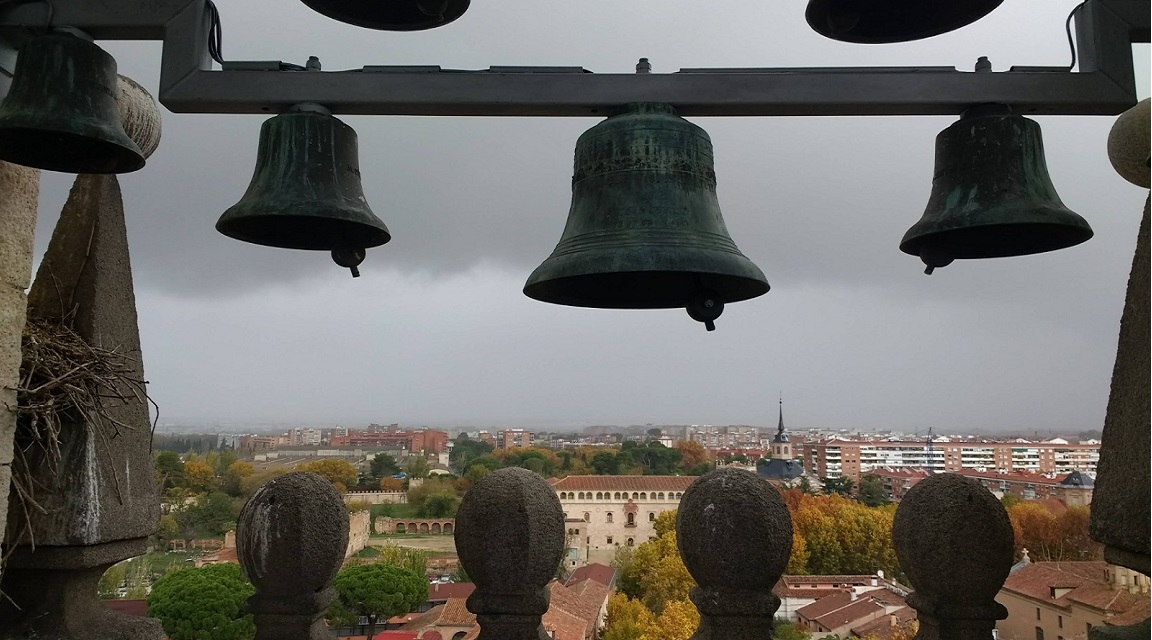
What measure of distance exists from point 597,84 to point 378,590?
26.2m

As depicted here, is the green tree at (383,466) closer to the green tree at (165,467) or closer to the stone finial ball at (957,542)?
the green tree at (165,467)

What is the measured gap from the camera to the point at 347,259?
2717 millimetres

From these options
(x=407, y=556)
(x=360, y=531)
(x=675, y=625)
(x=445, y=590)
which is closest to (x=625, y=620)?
(x=675, y=625)

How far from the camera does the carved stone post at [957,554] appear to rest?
7.16ft

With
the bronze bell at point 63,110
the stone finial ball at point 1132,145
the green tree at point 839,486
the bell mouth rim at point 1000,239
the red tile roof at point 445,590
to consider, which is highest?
the bronze bell at point 63,110

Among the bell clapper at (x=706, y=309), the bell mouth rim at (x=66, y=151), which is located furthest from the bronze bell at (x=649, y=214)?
the bell mouth rim at (x=66, y=151)

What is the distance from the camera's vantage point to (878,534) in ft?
123

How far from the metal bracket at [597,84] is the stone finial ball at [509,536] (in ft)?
4.33

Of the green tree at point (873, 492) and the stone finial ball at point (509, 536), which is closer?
the stone finial ball at point (509, 536)

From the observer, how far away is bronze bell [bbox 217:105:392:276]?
2.58 m

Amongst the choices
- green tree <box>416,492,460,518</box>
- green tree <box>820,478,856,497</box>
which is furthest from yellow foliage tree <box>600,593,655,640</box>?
green tree <box>820,478,856,497</box>

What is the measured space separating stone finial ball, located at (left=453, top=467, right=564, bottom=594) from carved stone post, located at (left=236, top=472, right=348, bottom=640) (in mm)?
434

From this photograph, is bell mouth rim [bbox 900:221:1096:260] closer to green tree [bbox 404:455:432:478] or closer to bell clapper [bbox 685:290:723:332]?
bell clapper [bbox 685:290:723:332]

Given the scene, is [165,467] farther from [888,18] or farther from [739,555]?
[888,18]
